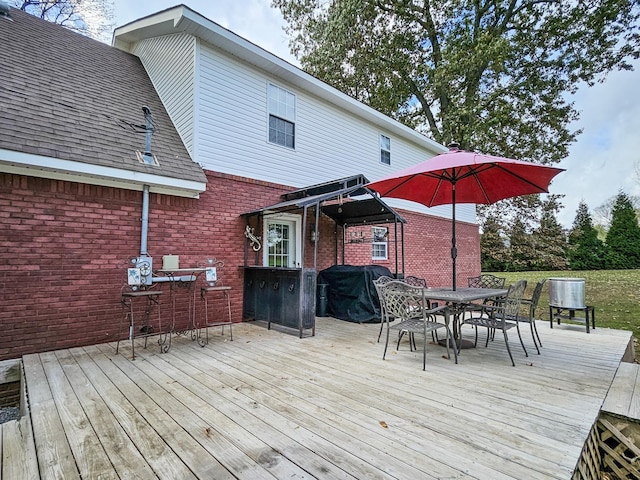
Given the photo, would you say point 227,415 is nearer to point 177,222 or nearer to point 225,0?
point 177,222

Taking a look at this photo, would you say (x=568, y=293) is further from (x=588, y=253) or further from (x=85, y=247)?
(x=588, y=253)

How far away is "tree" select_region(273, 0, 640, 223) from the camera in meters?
11.4

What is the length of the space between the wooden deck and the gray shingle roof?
2.76 meters

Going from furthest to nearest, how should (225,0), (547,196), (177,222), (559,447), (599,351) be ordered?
(547,196) < (225,0) < (177,222) < (599,351) < (559,447)

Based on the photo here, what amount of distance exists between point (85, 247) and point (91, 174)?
1.06m

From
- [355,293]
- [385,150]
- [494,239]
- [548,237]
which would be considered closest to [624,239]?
[548,237]

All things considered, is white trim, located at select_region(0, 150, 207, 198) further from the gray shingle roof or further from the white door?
the white door

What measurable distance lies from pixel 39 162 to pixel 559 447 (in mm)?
5906

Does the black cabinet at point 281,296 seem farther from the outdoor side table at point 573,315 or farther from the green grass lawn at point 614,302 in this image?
the green grass lawn at point 614,302

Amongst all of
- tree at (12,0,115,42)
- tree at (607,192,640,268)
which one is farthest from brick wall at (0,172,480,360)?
tree at (607,192,640,268)

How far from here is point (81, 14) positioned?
1191 centimetres

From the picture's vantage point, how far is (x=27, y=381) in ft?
10.5

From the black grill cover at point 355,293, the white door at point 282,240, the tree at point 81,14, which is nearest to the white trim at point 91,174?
the white door at point 282,240

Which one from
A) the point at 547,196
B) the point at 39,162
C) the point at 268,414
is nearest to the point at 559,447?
the point at 268,414
